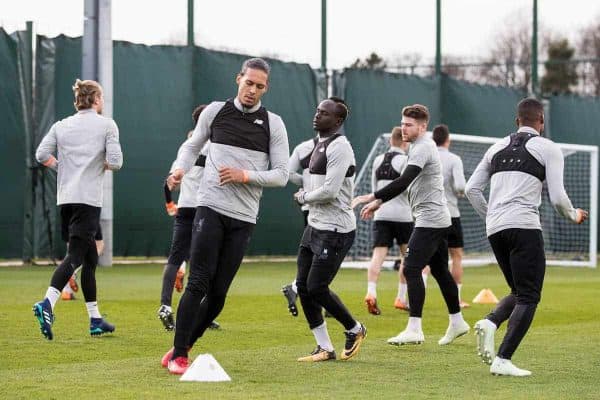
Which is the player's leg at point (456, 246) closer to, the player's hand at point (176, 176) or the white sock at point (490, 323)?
the white sock at point (490, 323)

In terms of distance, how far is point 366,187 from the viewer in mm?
22172

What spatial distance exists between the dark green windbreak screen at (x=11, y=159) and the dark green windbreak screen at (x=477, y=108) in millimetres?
9872

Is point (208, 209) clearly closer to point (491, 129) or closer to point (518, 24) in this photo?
point (491, 129)

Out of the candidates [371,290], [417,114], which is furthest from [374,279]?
[417,114]

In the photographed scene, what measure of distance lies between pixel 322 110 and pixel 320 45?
15.8 meters

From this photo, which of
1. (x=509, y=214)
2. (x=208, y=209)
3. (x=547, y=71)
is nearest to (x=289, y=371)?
(x=208, y=209)

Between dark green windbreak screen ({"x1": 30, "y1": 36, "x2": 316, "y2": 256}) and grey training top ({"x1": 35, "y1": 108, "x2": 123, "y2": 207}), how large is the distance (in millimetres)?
9713

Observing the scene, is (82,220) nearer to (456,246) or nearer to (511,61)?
(456,246)

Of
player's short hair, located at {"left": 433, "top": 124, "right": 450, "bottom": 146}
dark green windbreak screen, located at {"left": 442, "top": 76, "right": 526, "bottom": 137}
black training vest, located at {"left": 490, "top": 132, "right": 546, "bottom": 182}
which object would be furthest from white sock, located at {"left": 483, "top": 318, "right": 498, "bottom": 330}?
dark green windbreak screen, located at {"left": 442, "top": 76, "right": 526, "bottom": 137}

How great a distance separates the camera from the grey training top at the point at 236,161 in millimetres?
7664

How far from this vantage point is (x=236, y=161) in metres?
7.72

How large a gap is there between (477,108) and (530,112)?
1859cm

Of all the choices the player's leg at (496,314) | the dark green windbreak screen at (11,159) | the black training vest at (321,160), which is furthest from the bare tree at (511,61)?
the player's leg at (496,314)

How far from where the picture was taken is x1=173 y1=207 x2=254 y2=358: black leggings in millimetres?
7543
